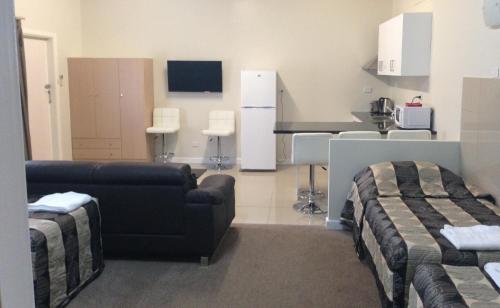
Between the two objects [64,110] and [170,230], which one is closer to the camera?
[170,230]

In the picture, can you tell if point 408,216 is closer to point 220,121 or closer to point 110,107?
point 220,121

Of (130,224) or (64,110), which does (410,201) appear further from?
(64,110)

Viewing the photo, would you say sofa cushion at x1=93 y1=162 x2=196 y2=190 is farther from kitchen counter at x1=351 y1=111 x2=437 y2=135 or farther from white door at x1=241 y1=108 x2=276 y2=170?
white door at x1=241 y1=108 x2=276 y2=170

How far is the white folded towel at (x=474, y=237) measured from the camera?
2879 mm

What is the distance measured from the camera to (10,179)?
745mm

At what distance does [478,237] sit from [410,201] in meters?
1.01

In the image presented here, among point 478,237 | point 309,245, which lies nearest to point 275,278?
point 309,245

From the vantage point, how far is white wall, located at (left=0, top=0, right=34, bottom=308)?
0.72m

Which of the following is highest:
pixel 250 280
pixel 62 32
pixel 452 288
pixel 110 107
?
pixel 62 32

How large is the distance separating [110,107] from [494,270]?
6.86 m

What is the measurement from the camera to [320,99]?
330 inches

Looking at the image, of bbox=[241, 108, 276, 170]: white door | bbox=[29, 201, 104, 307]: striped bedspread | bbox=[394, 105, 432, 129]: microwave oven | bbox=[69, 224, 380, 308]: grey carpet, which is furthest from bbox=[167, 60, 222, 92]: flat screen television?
bbox=[29, 201, 104, 307]: striped bedspread

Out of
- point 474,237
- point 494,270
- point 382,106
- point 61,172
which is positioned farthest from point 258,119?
point 494,270

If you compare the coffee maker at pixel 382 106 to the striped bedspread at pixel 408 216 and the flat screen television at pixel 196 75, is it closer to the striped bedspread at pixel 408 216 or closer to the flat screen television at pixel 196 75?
the flat screen television at pixel 196 75
